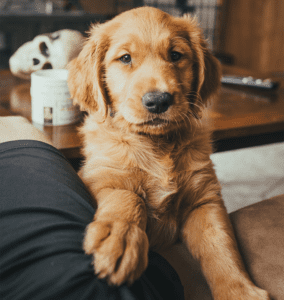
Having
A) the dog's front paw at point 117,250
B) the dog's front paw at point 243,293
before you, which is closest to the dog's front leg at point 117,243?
the dog's front paw at point 117,250

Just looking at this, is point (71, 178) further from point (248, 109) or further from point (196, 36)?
point (248, 109)

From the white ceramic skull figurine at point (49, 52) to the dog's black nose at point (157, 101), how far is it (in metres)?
0.95

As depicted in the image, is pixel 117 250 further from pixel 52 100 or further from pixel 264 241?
pixel 52 100

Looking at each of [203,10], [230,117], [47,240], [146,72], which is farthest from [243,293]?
[203,10]

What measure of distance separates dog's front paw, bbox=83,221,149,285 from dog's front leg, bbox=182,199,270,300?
279 millimetres

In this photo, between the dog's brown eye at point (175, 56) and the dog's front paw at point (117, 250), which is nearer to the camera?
the dog's front paw at point (117, 250)

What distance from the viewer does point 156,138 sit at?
1.23 metres

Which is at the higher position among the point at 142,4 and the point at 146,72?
the point at 146,72

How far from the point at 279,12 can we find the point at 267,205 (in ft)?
17.5

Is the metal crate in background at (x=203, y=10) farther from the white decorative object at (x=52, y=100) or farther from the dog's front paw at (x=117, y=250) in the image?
the dog's front paw at (x=117, y=250)

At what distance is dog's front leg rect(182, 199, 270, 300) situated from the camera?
0.90 meters

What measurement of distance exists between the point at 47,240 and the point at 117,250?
173 millimetres

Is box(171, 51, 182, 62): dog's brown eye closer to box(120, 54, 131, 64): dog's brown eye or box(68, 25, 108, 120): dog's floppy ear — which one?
box(120, 54, 131, 64): dog's brown eye

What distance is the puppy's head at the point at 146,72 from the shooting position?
43.6 inches
